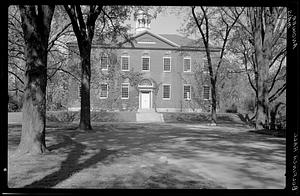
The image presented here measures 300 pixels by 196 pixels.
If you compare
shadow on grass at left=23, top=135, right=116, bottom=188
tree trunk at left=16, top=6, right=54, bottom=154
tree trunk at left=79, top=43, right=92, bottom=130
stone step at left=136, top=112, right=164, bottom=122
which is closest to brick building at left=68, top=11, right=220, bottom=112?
stone step at left=136, top=112, right=164, bottom=122

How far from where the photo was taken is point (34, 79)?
23.4 feet

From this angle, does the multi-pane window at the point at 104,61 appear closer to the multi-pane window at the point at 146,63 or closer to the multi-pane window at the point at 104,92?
the multi-pane window at the point at 104,92

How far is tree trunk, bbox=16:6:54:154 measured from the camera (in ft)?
23.0

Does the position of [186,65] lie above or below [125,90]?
above

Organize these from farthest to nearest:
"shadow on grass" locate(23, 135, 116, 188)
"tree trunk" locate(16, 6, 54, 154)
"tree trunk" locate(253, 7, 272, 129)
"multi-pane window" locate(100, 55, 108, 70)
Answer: "multi-pane window" locate(100, 55, 108, 70) < "tree trunk" locate(253, 7, 272, 129) < "tree trunk" locate(16, 6, 54, 154) < "shadow on grass" locate(23, 135, 116, 188)

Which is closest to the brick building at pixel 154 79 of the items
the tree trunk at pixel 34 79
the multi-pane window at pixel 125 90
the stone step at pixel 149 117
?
the multi-pane window at pixel 125 90

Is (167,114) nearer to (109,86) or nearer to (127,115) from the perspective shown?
(127,115)

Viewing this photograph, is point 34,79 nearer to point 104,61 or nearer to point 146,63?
point 104,61

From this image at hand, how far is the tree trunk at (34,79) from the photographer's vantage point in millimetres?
7004

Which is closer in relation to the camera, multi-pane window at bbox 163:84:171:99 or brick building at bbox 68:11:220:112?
brick building at bbox 68:11:220:112

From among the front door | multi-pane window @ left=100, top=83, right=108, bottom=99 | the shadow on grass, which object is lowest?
the shadow on grass

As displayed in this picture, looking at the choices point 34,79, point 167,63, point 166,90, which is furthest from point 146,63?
point 34,79

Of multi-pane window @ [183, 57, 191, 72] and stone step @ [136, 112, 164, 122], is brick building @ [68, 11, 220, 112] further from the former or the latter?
stone step @ [136, 112, 164, 122]
